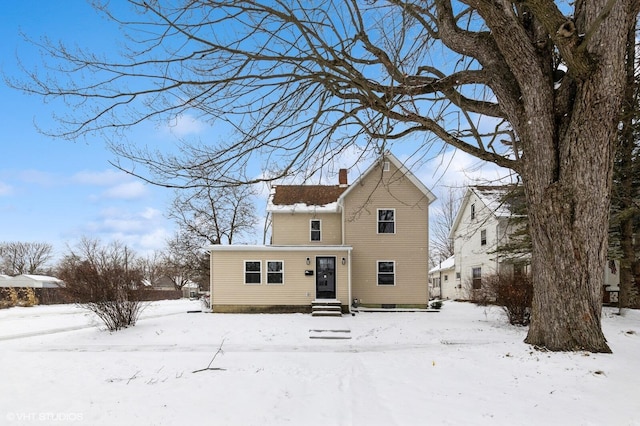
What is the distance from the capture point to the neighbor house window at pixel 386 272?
1684 cm

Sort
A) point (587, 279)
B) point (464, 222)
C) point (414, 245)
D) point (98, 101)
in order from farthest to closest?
point (464, 222), point (414, 245), point (98, 101), point (587, 279)

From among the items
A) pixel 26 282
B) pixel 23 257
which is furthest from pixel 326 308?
pixel 23 257

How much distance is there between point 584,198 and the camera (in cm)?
526

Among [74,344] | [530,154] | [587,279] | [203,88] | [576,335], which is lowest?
[74,344]

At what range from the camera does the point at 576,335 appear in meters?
5.26

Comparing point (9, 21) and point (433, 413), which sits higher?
point (9, 21)

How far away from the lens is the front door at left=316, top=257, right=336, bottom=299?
16.3m

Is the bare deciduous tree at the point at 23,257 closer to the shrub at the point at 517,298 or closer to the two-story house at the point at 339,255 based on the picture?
the two-story house at the point at 339,255

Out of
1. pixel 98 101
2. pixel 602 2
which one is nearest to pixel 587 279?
pixel 602 2

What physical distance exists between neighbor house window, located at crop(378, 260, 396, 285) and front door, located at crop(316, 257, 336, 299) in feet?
7.08

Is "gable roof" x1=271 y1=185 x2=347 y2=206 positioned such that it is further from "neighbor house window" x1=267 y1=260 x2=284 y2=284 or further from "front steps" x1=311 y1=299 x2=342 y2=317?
"front steps" x1=311 y1=299 x2=342 y2=317

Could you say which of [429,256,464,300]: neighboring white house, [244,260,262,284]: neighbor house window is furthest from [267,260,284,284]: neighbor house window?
[429,256,464,300]: neighboring white house

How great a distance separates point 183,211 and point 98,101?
20.7 meters

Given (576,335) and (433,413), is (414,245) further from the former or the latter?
(433,413)
